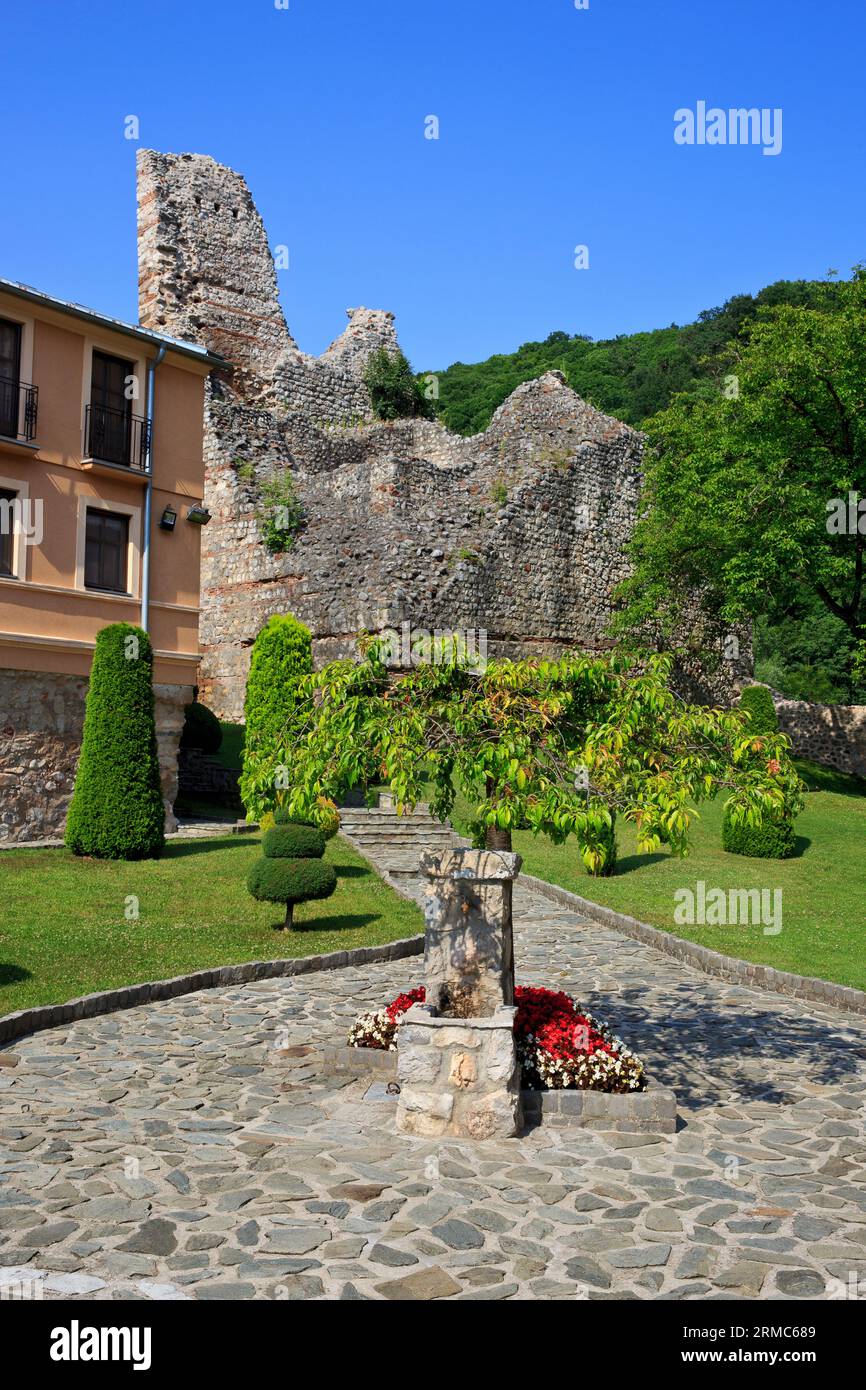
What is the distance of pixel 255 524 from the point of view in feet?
90.9

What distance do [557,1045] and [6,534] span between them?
1400cm

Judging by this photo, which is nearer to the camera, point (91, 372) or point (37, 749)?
point (37, 749)

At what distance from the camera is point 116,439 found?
65.3ft

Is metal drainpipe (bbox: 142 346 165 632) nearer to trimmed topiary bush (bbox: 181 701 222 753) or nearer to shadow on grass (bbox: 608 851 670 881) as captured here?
trimmed topiary bush (bbox: 181 701 222 753)

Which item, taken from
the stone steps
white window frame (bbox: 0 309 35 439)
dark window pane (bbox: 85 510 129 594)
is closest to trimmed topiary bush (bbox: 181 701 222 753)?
the stone steps

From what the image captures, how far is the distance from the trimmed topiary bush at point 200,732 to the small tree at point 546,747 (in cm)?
1651

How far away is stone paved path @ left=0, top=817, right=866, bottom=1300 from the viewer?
5.22m

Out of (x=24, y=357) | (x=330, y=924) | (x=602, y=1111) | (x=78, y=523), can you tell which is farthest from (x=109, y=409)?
(x=602, y=1111)

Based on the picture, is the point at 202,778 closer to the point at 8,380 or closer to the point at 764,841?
the point at 8,380

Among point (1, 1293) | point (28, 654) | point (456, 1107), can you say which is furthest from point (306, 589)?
point (1, 1293)

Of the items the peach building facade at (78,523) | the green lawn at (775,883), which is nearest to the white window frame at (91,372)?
the peach building facade at (78,523)

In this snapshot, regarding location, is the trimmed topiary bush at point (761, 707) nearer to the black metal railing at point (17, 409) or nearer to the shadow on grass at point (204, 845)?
the shadow on grass at point (204, 845)

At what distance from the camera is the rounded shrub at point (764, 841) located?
19.8m

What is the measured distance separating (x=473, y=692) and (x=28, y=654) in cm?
1278
